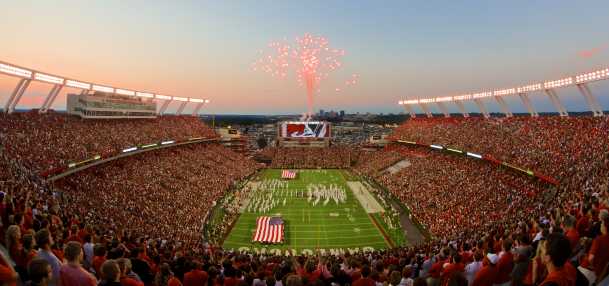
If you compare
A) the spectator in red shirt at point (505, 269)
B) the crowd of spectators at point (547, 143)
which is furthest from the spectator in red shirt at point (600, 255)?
the crowd of spectators at point (547, 143)

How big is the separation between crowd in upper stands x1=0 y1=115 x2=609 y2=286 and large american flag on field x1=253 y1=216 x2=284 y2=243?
5.22 meters

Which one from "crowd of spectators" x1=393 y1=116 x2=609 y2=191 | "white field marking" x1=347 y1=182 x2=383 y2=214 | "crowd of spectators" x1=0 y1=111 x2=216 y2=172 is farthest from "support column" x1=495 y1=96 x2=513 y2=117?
"crowd of spectators" x1=0 y1=111 x2=216 y2=172

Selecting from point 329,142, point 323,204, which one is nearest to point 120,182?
point 323,204

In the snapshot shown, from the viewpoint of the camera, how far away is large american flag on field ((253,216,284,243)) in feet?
98.4

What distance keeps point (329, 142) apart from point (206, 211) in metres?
48.0

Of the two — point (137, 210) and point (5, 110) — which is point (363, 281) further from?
point (5, 110)

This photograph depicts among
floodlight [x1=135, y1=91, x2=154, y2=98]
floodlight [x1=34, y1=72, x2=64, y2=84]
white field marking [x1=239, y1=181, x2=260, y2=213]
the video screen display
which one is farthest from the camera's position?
the video screen display

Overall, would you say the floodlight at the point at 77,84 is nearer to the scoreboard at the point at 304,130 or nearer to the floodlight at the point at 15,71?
the floodlight at the point at 15,71

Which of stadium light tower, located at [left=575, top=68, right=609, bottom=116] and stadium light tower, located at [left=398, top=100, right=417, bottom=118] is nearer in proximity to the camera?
stadium light tower, located at [left=575, top=68, right=609, bottom=116]

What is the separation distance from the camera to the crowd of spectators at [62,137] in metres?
26.5

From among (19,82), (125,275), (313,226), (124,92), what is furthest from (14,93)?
(125,275)

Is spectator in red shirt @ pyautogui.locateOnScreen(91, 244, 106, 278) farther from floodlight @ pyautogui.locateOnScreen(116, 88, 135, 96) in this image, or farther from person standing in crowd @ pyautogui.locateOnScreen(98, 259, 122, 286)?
floodlight @ pyautogui.locateOnScreen(116, 88, 135, 96)

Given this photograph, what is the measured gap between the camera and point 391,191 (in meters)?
45.8

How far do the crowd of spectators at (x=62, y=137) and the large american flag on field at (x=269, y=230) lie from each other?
16017 millimetres
